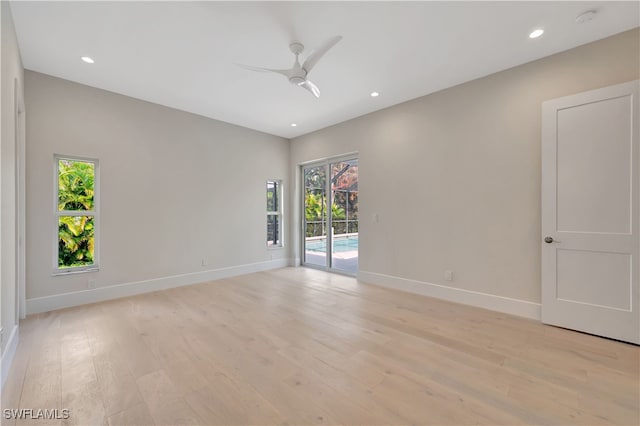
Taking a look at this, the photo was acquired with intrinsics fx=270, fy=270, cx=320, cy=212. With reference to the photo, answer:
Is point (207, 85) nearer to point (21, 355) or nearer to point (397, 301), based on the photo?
point (21, 355)

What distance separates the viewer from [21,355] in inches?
91.7

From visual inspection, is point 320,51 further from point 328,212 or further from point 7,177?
point 328,212

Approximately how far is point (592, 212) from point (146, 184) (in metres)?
5.70

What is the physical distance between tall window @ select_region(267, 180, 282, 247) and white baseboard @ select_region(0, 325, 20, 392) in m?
3.96

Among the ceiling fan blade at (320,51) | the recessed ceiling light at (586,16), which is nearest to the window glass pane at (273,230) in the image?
the ceiling fan blade at (320,51)

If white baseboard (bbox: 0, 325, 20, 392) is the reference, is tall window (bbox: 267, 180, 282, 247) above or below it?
above

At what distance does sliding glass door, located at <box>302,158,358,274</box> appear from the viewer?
5379mm

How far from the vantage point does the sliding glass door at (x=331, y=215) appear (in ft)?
17.6

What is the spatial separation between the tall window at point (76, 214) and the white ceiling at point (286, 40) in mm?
1181

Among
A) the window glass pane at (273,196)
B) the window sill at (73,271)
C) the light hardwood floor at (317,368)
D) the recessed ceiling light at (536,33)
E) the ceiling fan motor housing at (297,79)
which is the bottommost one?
the light hardwood floor at (317,368)

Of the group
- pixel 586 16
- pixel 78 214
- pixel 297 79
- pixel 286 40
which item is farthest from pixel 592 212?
pixel 78 214

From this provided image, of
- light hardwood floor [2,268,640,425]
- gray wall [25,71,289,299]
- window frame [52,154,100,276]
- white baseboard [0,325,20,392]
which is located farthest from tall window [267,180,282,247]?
white baseboard [0,325,20,392]

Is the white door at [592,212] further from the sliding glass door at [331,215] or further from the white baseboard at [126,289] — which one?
the white baseboard at [126,289]

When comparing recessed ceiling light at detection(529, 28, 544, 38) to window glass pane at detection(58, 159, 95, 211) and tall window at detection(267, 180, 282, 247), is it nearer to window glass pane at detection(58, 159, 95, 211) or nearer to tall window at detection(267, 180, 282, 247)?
tall window at detection(267, 180, 282, 247)
